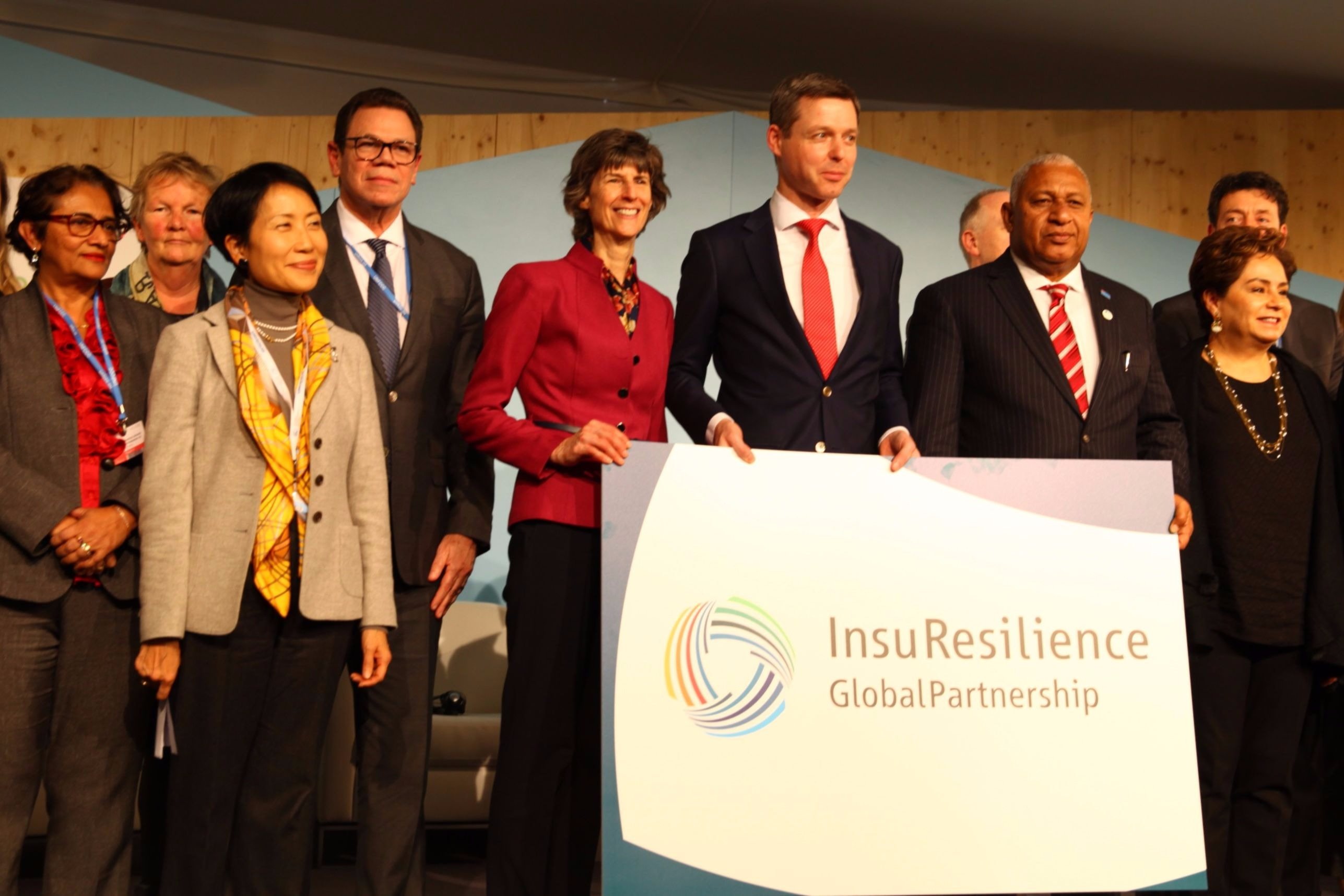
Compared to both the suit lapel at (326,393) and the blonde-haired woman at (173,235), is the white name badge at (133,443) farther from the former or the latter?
the blonde-haired woman at (173,235)

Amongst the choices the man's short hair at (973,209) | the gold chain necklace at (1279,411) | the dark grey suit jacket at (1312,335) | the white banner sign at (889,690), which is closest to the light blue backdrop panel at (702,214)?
the man's short hair at (973,209)

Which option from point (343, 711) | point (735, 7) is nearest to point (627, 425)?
point (343, 711)

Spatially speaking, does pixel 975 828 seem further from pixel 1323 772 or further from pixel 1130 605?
pixel 1323 772

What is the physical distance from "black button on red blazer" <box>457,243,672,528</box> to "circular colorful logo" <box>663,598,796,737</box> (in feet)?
1.22

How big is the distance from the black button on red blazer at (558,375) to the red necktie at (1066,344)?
99cm

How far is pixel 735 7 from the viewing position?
5.45 meters

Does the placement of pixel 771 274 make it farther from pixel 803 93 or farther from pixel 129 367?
pixel 129 367

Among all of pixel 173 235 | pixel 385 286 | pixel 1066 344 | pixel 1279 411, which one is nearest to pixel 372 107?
pixel 385 286

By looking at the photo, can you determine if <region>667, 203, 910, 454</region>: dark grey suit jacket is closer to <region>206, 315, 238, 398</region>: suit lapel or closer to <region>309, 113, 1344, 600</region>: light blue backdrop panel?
<region>206, 315, 238, 398</region>: suit lapel

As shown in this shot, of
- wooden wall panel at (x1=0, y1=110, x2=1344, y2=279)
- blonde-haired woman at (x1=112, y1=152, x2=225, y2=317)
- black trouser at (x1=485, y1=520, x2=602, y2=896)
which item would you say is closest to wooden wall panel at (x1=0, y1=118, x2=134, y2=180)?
wooden wall panel at (x1=0, y1=110, x2=1344, y2=279)

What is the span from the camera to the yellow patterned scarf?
243 centimetres

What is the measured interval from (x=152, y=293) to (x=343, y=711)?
159 centimetres

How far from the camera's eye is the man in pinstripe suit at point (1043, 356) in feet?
9.37

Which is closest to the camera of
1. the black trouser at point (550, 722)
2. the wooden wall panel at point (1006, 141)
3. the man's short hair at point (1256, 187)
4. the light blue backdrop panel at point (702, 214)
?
the black trouser at point (550, 722)
